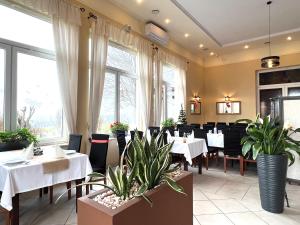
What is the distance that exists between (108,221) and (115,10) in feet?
17.7

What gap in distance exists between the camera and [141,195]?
1197mm

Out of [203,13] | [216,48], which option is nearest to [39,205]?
[203,13]

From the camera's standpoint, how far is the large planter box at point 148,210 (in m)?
1.06

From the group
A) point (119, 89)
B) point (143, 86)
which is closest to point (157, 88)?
point (143, 86)

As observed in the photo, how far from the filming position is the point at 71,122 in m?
4.11

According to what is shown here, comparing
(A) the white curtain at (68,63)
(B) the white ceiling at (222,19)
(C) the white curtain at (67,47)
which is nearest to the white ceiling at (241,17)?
(B) the white ceiling at (222,19)

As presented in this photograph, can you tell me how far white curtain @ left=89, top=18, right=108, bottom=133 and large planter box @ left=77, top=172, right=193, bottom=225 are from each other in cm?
341

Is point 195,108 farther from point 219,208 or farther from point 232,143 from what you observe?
point 219,208

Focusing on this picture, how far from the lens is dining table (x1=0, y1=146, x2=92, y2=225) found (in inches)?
78.9

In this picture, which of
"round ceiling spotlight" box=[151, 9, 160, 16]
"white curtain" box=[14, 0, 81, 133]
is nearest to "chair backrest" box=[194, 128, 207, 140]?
"white curtain" box=[14, 0, 81, 133]

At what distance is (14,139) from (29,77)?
1.34 metres

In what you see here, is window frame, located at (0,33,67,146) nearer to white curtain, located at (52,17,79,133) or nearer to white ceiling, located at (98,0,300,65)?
white curtain, located at (52,17,79,133)

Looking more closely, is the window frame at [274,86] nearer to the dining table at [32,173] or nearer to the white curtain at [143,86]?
the white curtain at [143,86]

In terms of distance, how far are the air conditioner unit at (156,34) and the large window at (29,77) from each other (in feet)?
9.45
